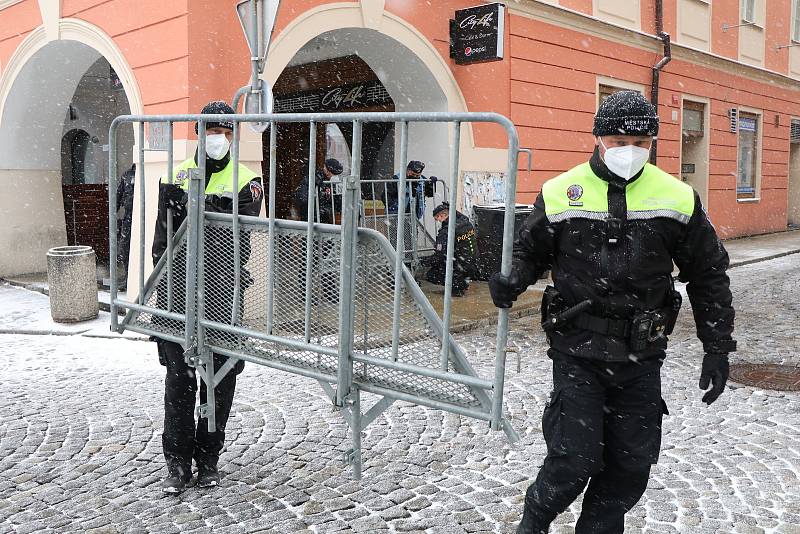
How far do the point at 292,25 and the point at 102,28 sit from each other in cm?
245

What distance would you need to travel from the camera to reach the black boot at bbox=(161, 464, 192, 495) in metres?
3.87

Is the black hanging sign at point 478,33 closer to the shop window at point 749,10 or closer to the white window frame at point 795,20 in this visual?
the shop window at point 749,10

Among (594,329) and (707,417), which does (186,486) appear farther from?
(707,417)

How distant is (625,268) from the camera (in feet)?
9.29

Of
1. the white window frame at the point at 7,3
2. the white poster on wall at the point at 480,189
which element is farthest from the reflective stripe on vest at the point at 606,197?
the white window frame at the point at 7,3

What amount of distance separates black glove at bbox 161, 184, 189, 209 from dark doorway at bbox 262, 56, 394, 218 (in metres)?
8.29

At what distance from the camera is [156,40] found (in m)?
8.57

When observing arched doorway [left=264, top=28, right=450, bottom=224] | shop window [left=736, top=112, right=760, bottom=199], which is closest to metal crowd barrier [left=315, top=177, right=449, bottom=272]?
arched doorway [left=264, top=28, right=450, bottom=224]

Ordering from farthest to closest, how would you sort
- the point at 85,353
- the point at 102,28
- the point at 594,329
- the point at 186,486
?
the point at 102,28, the point at 85,353, the point at 186,486, the point at 594,329

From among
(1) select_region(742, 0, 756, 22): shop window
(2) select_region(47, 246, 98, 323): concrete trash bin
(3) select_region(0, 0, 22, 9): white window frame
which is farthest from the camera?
(1) select_region(742, 0, 756, 22): shop window

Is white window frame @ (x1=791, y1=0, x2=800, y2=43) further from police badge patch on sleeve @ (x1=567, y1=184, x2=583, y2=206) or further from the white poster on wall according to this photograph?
police badge patch on sleeve @ (x1=567, y1=184, x2=583, y2=206)

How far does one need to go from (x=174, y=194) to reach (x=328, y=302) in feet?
→ 3.49

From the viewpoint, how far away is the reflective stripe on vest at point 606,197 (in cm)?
286

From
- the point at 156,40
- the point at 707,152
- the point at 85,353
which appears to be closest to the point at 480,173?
the point at 156,40
